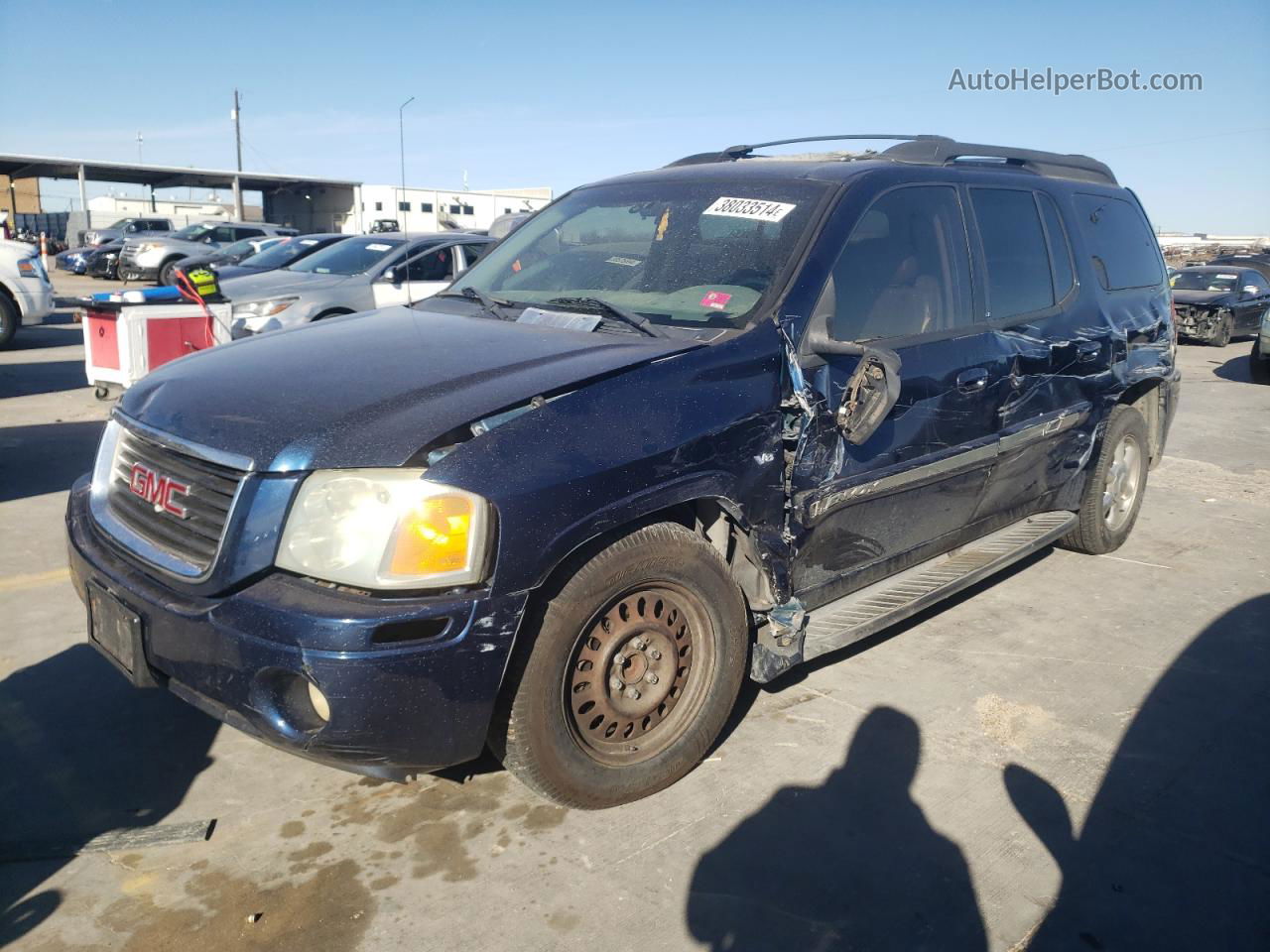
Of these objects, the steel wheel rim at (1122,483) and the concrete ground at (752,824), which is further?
the steel wheel rim at (1122,483)

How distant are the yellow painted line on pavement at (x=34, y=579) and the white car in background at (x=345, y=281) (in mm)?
3966

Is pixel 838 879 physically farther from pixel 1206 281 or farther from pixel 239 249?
pixel 239 249

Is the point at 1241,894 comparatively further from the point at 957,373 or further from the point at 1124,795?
the point at 957,373

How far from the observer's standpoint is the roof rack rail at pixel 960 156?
13.9 ft

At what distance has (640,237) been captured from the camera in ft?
12.7

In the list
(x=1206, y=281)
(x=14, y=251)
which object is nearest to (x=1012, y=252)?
(x=14, y=251)

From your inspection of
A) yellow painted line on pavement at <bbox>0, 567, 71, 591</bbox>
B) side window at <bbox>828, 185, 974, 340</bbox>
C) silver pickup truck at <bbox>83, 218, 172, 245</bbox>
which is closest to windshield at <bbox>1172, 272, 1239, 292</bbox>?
side window at <bbox>828, 185, 974, 340</bbox>

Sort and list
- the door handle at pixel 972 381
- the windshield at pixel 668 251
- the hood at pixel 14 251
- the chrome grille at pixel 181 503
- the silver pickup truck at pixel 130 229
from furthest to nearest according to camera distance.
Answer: the silver pickup truck at pixel 130 229 < the hood at pixel 14 251 < the door handle at pixel 972 381 < the windshield at pixel 668 251 < the chrome grille at pixel 181 503

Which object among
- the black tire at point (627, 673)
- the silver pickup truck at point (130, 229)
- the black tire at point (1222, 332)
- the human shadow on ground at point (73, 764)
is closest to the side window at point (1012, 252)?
the black tire at point (627, 673)

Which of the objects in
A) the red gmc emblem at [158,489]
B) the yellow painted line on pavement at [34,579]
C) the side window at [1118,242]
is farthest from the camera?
the side window at [1118,242]

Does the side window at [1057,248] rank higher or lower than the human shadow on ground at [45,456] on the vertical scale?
higher

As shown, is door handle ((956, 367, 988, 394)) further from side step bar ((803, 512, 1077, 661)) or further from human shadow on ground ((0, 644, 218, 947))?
human shadow on ground ((0, 644, 218, 947))

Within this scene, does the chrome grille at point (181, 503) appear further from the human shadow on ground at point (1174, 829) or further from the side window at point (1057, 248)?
the side window at point (1057, 248)

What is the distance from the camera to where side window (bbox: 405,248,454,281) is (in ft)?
33.8
